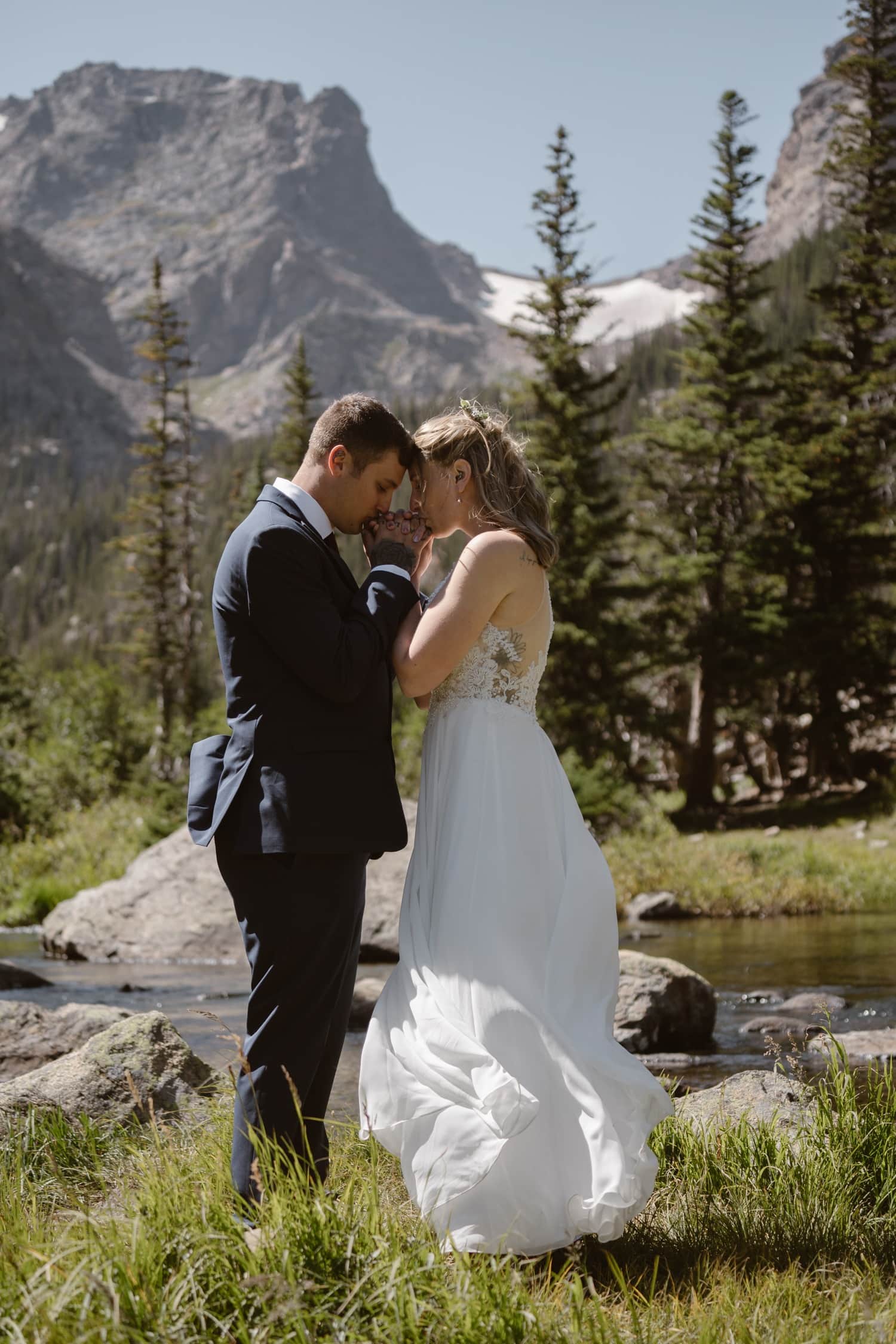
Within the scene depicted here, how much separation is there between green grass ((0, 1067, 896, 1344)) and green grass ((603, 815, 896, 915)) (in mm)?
14566

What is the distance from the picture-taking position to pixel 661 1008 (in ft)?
31.2

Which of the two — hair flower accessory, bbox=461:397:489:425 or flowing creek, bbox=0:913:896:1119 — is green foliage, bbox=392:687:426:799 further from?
hair flower accessory, bbox=461:397:489:425

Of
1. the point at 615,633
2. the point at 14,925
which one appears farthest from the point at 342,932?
the point at 615,633

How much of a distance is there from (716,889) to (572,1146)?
15.8m

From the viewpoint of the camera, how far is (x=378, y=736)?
3.73m

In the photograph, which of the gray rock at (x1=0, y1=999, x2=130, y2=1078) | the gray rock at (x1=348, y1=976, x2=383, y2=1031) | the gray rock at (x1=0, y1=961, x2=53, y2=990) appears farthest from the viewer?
the gray rock at (x1=0, y1=961, x2=53, y2=990)

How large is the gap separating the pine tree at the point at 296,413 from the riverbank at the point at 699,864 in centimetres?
1299

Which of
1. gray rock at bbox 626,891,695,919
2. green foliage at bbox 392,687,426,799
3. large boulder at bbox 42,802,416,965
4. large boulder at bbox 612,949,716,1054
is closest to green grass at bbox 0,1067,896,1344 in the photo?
large boulder at bbox 612,949,716,1054

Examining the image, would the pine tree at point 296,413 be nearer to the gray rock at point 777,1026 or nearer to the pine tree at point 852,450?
the pine tree at point 852,450

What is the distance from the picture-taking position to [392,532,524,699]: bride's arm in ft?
12.4

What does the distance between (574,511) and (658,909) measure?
12.7 m

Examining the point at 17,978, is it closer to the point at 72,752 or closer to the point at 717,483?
the point at 72,752

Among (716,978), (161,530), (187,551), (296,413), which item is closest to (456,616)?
(716,978)

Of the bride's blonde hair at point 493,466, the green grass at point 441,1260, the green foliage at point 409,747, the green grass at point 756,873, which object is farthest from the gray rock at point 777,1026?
the green foliage at point 409,747
